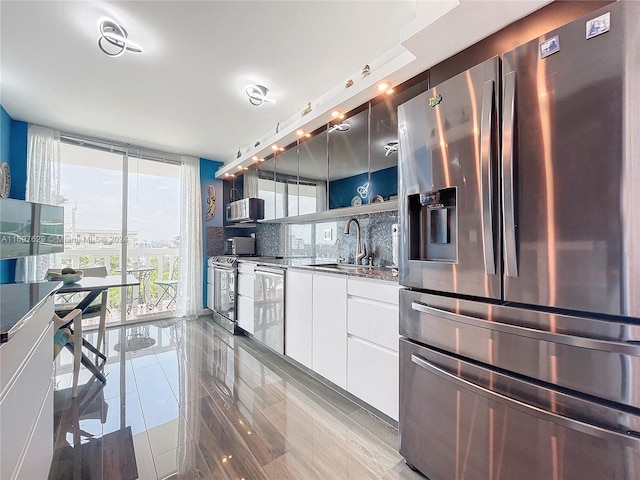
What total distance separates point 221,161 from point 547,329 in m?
4.82

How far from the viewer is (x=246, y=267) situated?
10.9ft

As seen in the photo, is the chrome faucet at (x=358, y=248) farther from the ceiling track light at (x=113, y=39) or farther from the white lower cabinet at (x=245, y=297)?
the ceiling track light at (x=113, y=39)

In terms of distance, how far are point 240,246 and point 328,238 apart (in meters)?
1.85

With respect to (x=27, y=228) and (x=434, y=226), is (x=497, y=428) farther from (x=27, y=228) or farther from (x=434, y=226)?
(x=27, y=228)

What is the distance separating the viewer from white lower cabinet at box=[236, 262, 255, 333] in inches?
125

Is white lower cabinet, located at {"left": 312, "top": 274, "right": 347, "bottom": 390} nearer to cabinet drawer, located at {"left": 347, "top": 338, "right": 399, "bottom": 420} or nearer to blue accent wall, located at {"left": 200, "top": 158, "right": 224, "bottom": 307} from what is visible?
cabinet drawer, located at {"left": 347, "top": 338, "right": 399, "bottom": 420}

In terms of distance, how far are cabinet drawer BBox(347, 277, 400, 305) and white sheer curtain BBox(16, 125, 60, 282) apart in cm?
359

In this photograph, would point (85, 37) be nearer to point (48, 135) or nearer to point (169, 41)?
point (169, 41)

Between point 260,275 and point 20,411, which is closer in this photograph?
point 20,411

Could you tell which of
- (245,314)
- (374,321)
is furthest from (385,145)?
(245,314)

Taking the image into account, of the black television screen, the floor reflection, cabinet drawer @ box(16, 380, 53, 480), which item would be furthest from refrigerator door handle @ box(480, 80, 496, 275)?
the black television screen

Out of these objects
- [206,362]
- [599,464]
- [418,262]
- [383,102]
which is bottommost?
[206,362]

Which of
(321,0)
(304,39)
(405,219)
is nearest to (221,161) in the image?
(304,39)

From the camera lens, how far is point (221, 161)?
187 inches
